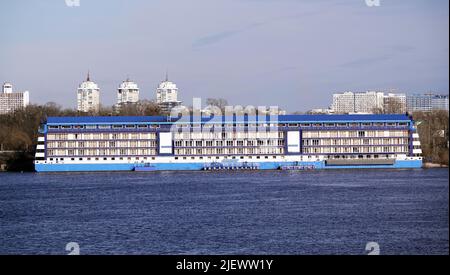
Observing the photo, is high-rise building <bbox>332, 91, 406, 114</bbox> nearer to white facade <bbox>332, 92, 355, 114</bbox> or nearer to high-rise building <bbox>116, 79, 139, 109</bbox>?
white facade <bbox>332, 92, 355, 114</bbox>

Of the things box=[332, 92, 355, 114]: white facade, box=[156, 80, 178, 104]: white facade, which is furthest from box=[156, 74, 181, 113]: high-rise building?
box=[332, 92, 355, 114]: white facade

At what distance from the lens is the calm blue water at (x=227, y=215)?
20.0 metres

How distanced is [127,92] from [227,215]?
9694cm

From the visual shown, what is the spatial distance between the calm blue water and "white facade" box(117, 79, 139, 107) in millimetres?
79995

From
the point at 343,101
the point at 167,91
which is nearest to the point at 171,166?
the point at 343,101

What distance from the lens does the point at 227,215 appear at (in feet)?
84.0

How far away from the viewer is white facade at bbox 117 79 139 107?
397 feet

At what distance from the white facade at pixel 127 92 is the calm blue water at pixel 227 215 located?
7999 centimetres

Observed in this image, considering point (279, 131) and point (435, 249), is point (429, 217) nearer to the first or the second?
point (435, 249)

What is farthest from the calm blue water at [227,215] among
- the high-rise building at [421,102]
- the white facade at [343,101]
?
the white facade at [343,101]

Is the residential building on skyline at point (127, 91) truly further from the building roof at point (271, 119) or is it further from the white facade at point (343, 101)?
the building roof at point (271, 119)

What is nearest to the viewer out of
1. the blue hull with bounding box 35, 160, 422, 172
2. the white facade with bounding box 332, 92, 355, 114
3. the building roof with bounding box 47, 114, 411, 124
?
the blue hull with bounding box 35, 160, 422, 172

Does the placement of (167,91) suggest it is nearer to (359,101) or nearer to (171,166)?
(359,101)
